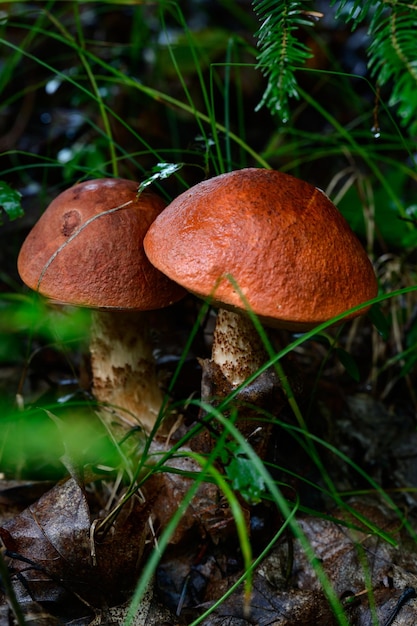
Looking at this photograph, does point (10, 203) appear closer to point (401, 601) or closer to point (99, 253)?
point (99, 253)

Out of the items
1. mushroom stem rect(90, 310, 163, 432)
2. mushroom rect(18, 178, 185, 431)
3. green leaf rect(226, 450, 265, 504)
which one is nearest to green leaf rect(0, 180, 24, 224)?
mushroom rect(18, 178, 185, 431)

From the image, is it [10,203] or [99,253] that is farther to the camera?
[10,203]

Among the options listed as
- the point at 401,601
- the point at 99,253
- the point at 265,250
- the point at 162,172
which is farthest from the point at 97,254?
the point at 401,601

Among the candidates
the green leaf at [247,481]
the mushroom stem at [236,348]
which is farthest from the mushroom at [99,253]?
the green leaf at [247,481]

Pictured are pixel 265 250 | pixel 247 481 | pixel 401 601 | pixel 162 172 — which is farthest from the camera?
pixel 162 172

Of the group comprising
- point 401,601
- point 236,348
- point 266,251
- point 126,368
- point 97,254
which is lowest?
point 401,601

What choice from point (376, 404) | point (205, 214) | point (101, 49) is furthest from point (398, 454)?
point (101, 49)

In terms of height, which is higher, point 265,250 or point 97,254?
point 265,250
